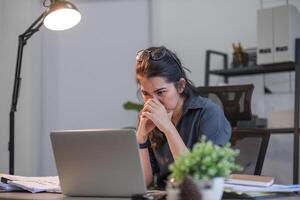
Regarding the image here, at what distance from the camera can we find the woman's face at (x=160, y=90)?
162 cm

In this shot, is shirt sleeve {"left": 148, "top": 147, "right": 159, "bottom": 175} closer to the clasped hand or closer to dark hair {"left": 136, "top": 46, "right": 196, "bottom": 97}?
the clasped hand

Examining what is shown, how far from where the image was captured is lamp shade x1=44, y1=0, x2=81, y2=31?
2039 millimetres

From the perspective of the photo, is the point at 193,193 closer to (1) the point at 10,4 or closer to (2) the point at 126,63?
(2) the point at 126,63

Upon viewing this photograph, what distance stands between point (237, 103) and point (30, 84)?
5.99 ft

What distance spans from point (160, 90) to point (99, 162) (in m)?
0.56

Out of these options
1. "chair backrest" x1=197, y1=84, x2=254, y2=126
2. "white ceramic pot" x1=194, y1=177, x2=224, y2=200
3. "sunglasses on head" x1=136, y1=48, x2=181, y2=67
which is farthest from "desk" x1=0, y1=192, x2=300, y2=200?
"chair backrest" x1=197, y1=84, x2=254, y2=126

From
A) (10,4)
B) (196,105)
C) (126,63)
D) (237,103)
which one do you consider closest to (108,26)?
(126,63)

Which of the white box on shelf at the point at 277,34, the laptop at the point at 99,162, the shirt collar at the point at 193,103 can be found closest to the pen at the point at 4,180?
the laptop at the point at 99,162

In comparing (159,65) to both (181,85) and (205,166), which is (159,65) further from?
(205,166)

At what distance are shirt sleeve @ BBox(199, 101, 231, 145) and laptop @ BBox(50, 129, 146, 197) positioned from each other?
1.83ft

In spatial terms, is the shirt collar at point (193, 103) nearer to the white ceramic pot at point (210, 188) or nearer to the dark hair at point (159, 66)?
the dark hair at point (159, 66)

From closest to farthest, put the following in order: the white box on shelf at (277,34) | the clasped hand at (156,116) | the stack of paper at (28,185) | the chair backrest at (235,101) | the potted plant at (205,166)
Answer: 1. the potted plant at (205,166)
2. the stack of paper at (28,185)
3. the clasped hand at (156,116)
4. the chair backrest at (235,101)
5. the white box on shelf at (277,34)

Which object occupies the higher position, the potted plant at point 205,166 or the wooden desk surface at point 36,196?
the potted plant at point 205,166

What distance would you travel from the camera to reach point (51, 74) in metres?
3.56
